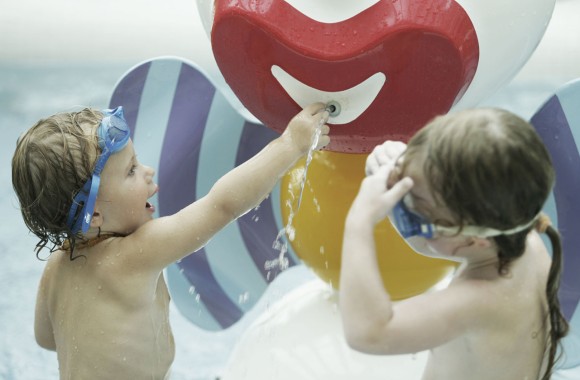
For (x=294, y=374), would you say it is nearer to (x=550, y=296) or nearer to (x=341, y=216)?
(x=341, y=216)

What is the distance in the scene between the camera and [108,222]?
1.59 m

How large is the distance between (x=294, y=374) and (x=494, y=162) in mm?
792

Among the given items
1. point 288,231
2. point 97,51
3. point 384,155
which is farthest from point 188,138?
point 97,51

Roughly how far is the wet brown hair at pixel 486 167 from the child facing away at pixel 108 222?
39 cm

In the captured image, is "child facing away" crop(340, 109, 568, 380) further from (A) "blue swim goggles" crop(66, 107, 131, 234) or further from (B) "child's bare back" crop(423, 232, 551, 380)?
(A) "blue swim goggles" crop(66, 107, 131, 234)

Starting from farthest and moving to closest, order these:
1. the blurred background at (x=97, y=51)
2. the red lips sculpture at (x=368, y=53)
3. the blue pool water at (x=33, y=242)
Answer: the blurred background at (x=97, y=51)
the blue pool water at (x=33, y=242)
the red lips sculpture at (x=368, y=53)

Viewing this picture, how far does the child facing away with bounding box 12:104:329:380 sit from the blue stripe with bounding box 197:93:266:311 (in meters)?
0.56

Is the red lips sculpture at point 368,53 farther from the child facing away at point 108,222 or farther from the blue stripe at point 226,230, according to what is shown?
the blue stripe at point 226,230

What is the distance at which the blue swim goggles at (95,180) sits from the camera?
1.53m

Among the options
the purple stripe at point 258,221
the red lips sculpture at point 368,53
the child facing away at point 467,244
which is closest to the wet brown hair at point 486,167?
the child facing away at point 467,244

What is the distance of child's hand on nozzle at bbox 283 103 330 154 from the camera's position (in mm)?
1536

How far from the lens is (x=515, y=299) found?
50.5 inches

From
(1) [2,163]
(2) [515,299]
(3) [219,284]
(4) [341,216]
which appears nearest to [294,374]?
(4) [341,216]

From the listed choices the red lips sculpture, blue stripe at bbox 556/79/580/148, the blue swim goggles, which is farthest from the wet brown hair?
blue stripe at bbox 556/79/580/148
